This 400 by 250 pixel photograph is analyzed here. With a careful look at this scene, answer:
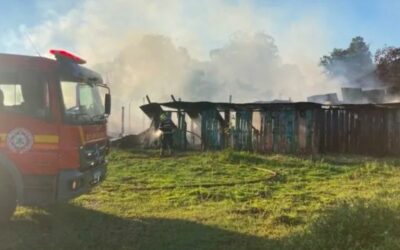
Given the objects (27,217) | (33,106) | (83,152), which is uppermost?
(33,106)

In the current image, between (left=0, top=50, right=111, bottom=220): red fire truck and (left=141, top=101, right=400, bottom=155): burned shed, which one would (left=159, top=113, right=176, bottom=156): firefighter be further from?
(left=0, top=50, right=111, bottom=220): red fire truck

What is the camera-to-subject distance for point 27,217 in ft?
27.3

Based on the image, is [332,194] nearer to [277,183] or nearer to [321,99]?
[277,183]

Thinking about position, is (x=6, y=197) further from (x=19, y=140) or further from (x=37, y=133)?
(x=37, y=133)

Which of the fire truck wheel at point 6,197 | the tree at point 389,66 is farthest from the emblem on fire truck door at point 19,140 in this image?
the tree at point 389,66

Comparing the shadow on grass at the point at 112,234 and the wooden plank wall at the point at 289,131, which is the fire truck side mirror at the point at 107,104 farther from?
the wooden plank wall at the point at 289,131

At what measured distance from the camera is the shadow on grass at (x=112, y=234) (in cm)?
669

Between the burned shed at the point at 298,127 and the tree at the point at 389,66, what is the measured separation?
39.0ft

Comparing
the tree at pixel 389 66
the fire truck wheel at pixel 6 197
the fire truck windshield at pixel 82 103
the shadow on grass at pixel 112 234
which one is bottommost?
the shadow on grass at pixel 112 234

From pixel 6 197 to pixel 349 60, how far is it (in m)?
53.8

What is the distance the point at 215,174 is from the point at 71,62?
7.31 meters

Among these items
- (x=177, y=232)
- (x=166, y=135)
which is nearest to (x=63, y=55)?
(x=177, y=232)

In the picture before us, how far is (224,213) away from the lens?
28.2 feet

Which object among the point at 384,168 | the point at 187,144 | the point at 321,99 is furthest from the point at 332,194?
the point at 321,99
